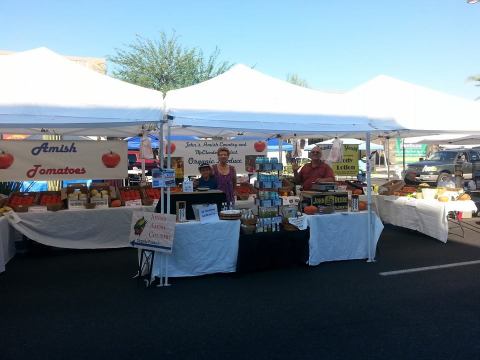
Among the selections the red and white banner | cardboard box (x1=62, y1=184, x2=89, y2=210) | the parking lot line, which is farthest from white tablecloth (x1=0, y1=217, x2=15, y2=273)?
the parking lot line

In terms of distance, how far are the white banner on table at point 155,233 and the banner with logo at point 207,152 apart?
5.32 meters

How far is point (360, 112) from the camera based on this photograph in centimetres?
597

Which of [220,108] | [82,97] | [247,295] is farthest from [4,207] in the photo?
[247,295]

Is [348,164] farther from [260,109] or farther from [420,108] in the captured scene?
[260,109]

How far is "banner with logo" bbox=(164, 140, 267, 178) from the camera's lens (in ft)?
33.6

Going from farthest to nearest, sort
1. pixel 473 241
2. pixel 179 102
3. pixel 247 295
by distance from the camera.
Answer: pixel 473 241, pixel 179 102, pixel 247 295

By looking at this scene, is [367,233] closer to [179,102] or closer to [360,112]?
[360,112]

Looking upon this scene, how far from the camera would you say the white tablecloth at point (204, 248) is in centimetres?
514

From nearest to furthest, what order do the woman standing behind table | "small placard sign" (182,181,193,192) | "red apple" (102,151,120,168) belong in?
"small placard sign" (182,181,193,192), the woman standing behind table, "red apple" (102,151,120,168)

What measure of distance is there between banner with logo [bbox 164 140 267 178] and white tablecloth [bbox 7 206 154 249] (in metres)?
3.54

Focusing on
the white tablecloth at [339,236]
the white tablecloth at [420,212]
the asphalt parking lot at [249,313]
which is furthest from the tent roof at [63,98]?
the white tablecloth at [420,212]

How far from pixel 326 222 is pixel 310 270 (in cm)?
74

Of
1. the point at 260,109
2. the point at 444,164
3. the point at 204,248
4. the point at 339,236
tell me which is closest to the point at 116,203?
the point at 204,248

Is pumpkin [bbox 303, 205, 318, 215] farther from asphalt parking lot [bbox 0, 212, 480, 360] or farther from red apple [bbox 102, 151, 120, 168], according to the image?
red apple [bbox 102, 151, 120, 168]
